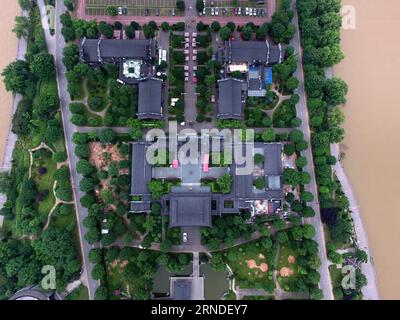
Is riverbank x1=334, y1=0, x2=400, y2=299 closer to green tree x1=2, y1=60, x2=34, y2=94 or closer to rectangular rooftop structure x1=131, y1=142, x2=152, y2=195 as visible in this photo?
rectangular rooftop structure x1=131, y1=142, x2=152, y2=195

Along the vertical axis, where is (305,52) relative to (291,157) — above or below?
above

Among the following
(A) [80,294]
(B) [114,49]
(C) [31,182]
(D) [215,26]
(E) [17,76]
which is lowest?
(A) [80,294]

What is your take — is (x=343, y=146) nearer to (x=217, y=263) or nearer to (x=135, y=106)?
(x=217, y=263)

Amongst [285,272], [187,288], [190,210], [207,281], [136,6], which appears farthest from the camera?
[136,6]

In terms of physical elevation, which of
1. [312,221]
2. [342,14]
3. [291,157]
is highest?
[342,14]

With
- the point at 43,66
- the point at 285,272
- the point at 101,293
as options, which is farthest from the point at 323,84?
the point at 101,293

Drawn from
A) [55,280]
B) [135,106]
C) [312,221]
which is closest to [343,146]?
[312,221]

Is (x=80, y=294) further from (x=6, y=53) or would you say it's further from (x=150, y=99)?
(x=6, y=53)

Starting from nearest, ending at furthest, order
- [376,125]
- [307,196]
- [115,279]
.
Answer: [307,196]
[115,279]
[376,125]
